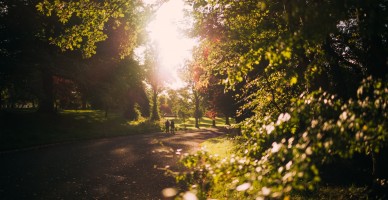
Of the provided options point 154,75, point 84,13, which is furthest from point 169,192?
point 154,75

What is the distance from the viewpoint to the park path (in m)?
9.80

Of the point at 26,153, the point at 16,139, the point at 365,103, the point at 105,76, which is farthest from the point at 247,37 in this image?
the point at 105,76

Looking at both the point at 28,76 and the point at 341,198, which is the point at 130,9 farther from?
the point at 28,76

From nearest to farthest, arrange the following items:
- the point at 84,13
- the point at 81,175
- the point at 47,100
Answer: the point at 84,13 → the point at 81,175 → the point at 47,100

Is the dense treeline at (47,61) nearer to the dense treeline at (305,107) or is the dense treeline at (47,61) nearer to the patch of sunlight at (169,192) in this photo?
the patch of sunlight at (169,192)

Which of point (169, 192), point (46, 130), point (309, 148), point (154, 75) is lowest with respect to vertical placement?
point (169, 192)

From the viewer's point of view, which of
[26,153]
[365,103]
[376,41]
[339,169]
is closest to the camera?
[365,103]

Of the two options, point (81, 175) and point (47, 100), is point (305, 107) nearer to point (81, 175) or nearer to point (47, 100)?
point (81, 175)

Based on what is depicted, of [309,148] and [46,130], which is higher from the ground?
[309,148]

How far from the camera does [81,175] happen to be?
1239cm

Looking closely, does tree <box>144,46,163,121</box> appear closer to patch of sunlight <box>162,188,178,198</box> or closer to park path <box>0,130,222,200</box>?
park path <box>0,130,222,200</box>

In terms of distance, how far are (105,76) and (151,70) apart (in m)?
23.2

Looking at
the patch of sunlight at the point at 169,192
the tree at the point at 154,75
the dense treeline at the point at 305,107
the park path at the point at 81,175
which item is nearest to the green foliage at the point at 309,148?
the dense treeline at the point at 305,107

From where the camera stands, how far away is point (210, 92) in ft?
92.9
